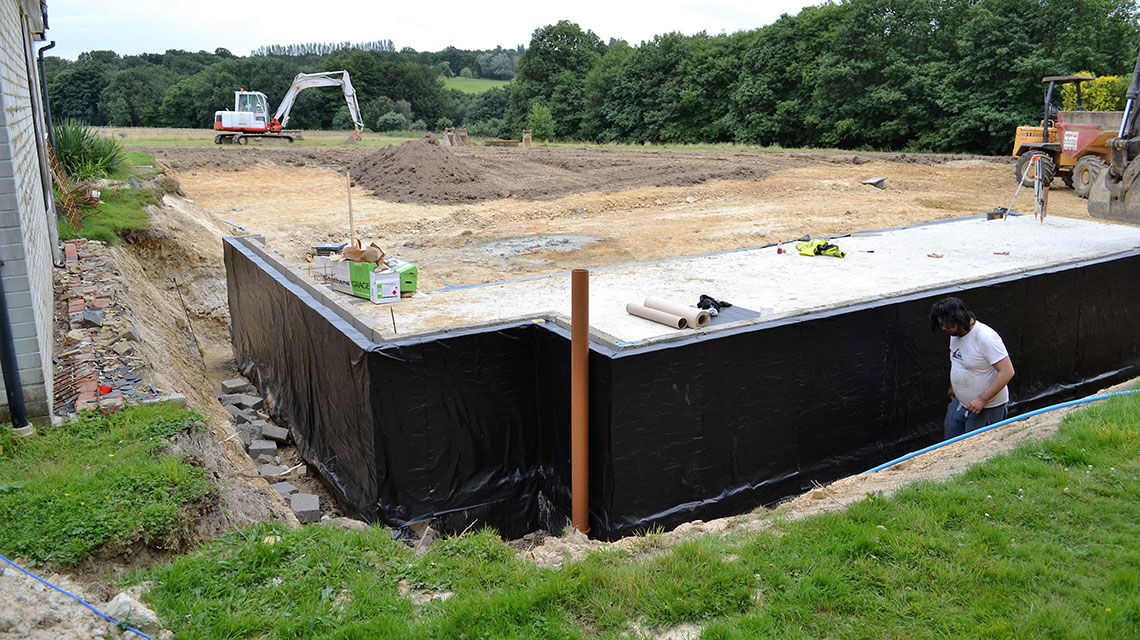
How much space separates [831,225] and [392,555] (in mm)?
14186

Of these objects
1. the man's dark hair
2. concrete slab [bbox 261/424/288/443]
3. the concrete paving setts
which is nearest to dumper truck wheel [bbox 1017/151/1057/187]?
the concrete paving setts

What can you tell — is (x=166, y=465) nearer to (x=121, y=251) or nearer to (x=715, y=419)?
(x=715, y=419)

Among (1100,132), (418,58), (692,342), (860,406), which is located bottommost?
(860,406)

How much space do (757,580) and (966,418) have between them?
3.41 metres

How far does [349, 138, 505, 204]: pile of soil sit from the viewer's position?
21016 mm

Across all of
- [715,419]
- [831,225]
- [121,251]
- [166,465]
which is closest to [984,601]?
[715,419]

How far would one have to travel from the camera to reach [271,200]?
20453 mm

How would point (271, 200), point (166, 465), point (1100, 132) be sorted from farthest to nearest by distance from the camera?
point (271, 200) < point (1100, 132) < point (166, 465)

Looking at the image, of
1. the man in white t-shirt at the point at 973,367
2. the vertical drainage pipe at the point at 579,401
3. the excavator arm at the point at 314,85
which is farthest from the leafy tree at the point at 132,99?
the man in white t-shirt at the point at 973,367

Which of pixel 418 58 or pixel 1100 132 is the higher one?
pixel 418 58

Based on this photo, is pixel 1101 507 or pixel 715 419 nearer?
pixel 1101 507

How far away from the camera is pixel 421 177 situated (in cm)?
2223

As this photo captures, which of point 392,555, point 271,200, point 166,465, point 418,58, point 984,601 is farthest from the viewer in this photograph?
point 418,58

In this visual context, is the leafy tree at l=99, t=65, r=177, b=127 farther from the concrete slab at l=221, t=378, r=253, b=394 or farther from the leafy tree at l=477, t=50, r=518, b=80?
the concrete slab at l=221, t=378, r=253, b=394
